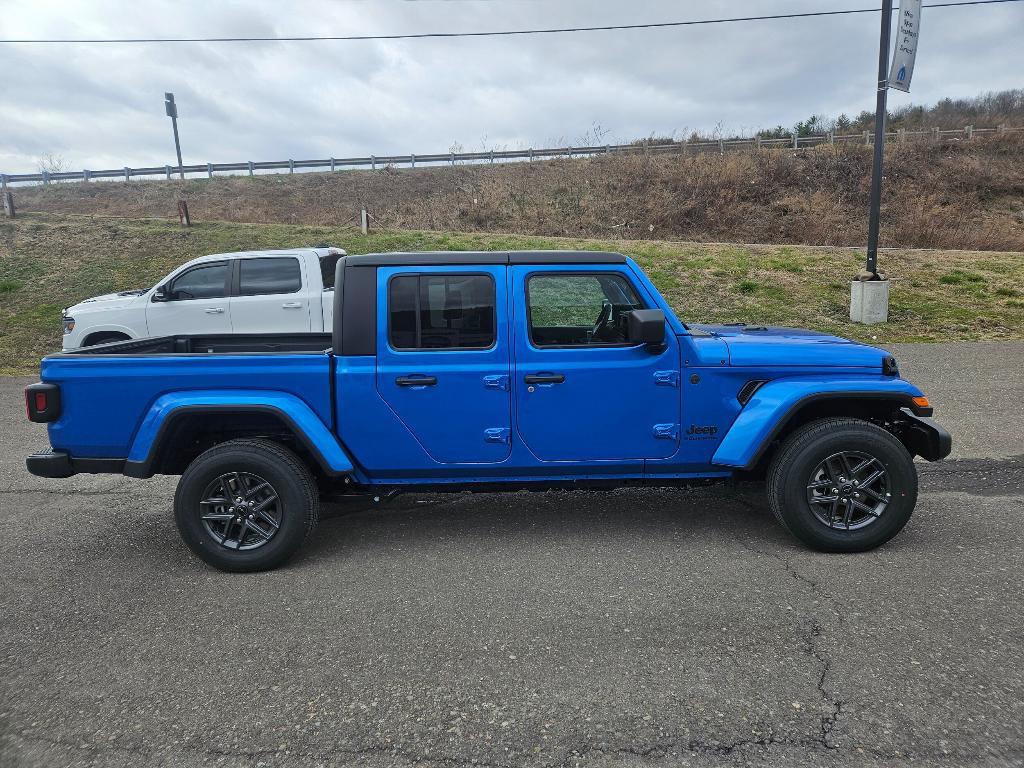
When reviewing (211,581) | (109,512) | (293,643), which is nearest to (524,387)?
(293,643)

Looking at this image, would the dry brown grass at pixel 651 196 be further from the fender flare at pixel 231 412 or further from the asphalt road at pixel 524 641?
the fender flare at pixel 231 412

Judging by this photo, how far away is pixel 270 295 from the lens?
9562mm

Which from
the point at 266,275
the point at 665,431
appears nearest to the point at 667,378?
the point at 665,431

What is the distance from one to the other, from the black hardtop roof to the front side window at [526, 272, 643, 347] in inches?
3.7

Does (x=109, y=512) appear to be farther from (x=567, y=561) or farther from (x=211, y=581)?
(x=567, y=561)

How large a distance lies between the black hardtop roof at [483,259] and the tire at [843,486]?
1563 millimetres

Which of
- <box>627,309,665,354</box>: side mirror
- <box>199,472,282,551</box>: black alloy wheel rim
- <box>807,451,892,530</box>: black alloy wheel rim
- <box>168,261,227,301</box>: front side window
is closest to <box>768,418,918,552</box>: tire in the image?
<box>807,451,892,530</box>: black alloy wheel rim

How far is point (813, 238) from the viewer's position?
25.7 m

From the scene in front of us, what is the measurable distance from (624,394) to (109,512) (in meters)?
3.83

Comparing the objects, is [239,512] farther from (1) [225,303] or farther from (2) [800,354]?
(1) [225,303]

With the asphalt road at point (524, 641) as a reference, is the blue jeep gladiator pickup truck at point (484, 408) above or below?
above

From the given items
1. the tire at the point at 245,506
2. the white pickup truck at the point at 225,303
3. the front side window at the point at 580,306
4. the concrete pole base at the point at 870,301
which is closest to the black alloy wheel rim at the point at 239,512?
the tire at the point at 245,506

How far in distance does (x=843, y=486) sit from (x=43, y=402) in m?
4.64

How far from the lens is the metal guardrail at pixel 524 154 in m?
33.0
